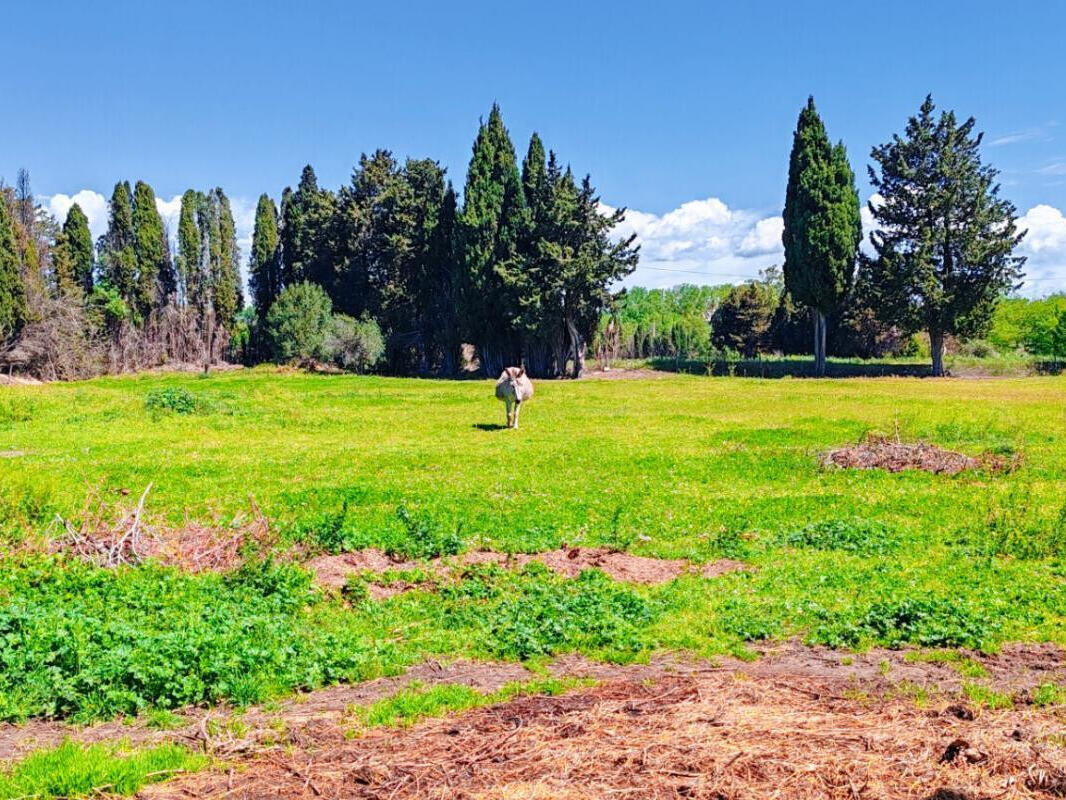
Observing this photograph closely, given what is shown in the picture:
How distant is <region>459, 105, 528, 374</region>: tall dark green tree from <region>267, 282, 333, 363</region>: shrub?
11596 mm

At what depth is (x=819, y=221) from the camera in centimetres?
5672

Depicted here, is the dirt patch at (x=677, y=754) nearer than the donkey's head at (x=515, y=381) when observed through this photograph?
Yes

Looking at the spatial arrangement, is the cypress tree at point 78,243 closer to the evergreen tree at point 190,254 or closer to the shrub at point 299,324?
the evergreen tree at point 190,254

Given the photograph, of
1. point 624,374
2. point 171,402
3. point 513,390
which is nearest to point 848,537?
point 513,390

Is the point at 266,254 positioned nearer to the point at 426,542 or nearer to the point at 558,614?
the point at 426,542

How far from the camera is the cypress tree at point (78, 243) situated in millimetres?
70875

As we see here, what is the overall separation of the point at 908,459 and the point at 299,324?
5225 centimetres

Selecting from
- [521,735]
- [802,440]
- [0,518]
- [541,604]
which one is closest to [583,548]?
[541,604]

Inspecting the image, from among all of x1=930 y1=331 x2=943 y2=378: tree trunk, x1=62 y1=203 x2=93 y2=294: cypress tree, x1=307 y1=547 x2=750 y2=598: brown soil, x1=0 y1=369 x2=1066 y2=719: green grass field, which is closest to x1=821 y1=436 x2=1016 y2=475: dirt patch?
x1=0 y1=369 x2=1066 y2=719: green grass field

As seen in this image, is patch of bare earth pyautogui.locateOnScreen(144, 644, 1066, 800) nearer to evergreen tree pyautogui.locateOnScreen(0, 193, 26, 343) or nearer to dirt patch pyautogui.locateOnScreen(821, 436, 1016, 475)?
dirt patch pyautogui.locateOnScreen(821, 436, 1016, 475)

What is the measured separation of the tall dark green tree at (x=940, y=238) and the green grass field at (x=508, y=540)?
108 ft

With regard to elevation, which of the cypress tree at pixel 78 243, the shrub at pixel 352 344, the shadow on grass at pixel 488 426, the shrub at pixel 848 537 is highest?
the cypress tree at pixel 78 243

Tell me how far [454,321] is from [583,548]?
5419 cm

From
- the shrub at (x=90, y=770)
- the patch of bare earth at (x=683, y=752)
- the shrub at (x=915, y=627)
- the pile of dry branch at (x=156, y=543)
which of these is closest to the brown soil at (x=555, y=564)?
the pile of dry branch at (x=156, y=543)
